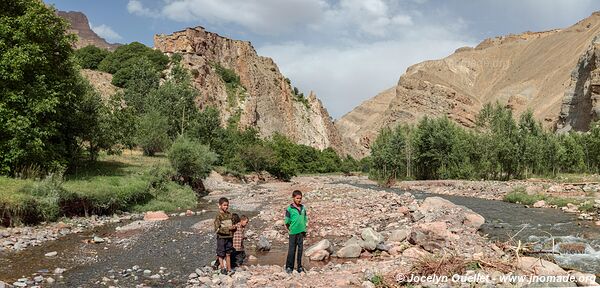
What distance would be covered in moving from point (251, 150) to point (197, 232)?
140 ft

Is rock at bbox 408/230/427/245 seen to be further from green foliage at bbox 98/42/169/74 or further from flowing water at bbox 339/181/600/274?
green foliage at bbox 98/42/169/74

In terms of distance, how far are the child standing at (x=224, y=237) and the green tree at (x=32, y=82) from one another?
13473 millimetres

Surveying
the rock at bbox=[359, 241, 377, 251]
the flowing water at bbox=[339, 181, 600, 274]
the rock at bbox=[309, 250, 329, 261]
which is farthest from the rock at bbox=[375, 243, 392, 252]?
the flowing water at bbox=[339, 181, 600, 274]

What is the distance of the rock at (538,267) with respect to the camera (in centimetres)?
953

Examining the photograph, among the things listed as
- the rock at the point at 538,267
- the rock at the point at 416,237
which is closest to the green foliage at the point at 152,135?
the rock at the point at 416,237

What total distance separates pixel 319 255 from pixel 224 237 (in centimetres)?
333

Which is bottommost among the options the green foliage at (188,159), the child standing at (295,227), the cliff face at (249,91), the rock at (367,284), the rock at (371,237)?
the rock at (367,284)

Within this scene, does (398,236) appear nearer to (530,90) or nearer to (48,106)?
(48,106)

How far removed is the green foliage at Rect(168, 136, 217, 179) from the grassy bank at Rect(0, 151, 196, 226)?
1.00 m

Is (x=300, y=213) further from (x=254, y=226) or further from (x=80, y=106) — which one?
(x=80, y=106)

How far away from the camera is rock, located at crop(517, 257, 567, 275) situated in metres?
9.53

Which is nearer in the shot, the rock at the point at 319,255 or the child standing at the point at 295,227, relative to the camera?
the child standing at the point at 295,227

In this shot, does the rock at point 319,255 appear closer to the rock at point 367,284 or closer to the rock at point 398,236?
the rock at point 398,236

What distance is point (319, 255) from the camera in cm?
1316
